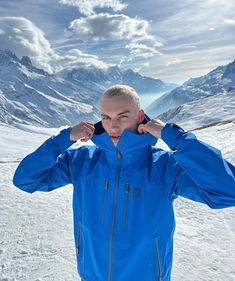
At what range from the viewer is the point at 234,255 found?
6.65 metres

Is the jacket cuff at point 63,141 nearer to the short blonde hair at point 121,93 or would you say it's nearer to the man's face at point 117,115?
the man's face at point 117,115

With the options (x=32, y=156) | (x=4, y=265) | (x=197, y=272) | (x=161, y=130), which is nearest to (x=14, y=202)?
(x=4, y=265)

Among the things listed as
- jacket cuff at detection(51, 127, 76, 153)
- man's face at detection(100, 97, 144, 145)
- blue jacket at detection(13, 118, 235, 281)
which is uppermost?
man's face at detection(100, 97, 144, 145)

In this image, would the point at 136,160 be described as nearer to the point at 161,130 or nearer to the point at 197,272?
the point at 161,130

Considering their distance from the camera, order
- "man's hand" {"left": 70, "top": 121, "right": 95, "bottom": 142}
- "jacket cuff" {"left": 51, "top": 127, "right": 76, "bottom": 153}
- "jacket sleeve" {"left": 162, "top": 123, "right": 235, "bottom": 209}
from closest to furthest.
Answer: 1. "jacket sleeve" {"left": 162, "top": 123, "right": 235, "bottom": 209}
2. "man's hand" {"left": 70, "top": 121, "right": 95, "bottom": 142}
3. "jacket cuff" {"left": 51, "top": 127, "right": 76, "bottom": 153}

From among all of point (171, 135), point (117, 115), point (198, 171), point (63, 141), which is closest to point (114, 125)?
point (117, 115)

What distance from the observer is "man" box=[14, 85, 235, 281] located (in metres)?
2.99

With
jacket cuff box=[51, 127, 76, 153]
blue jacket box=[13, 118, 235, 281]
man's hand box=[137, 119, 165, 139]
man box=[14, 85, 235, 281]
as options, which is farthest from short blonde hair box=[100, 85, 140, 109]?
jacket cuff box=[51, 127, 76, 153]

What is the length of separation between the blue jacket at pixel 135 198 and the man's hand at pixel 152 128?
0.05 meters

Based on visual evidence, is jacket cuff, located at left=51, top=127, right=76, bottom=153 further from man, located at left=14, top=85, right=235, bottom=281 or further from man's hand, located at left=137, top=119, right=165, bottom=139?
man's hand, located at left=137, top=119, right=165, bottom=139

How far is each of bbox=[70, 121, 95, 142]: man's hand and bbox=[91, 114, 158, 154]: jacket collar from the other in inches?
4.0

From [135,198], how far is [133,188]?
91mm

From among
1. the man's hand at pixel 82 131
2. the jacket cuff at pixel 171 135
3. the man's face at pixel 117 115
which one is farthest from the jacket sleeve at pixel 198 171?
the man's hand at pixel 82 131

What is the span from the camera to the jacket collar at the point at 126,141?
2.99 metres
